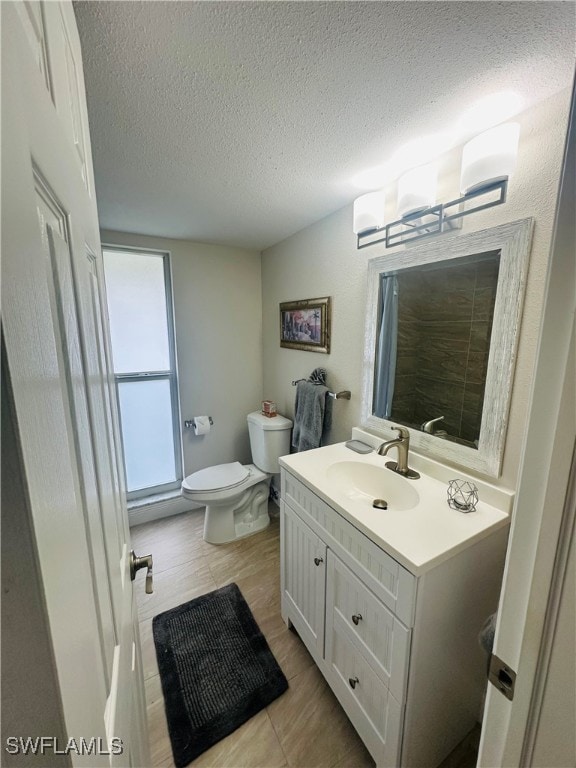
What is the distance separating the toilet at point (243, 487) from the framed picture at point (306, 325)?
628 millimetres

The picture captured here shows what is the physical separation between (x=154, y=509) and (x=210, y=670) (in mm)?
1310

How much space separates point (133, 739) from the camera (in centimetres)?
63

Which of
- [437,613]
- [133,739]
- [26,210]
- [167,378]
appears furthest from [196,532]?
[26,210]

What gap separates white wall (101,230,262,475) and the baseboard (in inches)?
11.5

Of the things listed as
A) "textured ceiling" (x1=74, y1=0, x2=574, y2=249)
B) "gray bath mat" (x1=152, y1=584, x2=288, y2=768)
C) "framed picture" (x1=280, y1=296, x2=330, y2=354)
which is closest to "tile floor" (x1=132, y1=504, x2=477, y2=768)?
"gray bath mat" (x1=152, y1=584, x2=288, y2=768)

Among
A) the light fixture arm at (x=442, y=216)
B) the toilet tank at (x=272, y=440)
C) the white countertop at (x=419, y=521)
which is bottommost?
the toilet tank at (x=272, y=440)

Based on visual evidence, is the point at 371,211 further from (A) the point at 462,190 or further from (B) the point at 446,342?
(B) the point at 446,342

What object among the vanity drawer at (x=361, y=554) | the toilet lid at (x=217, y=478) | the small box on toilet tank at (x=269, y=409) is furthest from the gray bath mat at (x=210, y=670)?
the small box on toilet tank at (x=269, y=409)

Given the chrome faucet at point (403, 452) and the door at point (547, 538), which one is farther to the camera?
the chrome faucet at point (403, 452)

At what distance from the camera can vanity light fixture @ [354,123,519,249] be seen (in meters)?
0.90

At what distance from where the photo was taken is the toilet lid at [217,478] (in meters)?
2.05

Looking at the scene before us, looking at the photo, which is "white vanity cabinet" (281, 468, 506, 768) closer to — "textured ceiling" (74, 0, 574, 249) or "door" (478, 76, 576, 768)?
"door" (478, 76, 576, 768)

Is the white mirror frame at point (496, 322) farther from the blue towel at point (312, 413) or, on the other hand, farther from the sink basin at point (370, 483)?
the blue towel at point (312, 413)

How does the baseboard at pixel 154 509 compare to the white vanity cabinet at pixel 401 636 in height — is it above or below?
below
